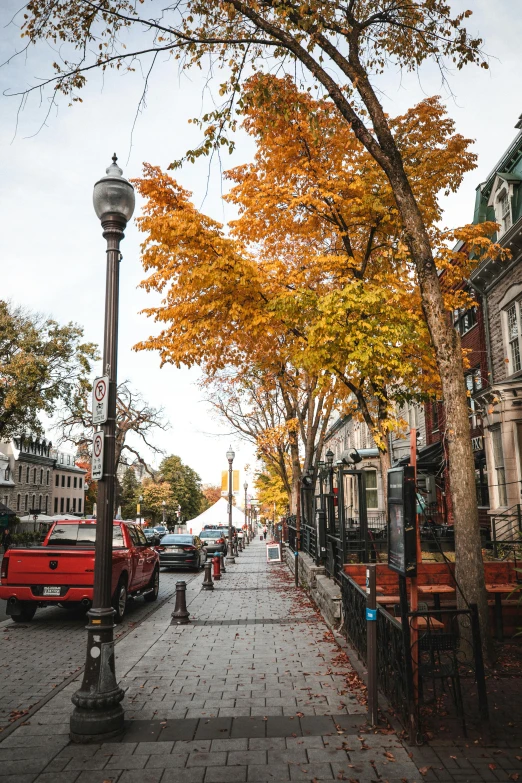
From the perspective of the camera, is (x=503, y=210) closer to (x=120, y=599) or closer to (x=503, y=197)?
(x=503, y=197)

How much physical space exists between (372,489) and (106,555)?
97.8 feet

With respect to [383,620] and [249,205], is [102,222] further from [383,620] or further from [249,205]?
[249,205]

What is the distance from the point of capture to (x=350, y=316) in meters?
10.6

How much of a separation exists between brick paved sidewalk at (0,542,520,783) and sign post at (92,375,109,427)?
110 inches

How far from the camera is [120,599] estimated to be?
11.6 meters

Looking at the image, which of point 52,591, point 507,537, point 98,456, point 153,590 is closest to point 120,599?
point 52,591

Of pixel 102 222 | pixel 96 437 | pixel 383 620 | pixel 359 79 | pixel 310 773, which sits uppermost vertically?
pixel 359 79

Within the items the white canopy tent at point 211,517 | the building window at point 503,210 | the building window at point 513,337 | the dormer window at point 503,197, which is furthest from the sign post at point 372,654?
the white canopy tent at point 211,517

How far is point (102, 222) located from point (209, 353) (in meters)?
5.82

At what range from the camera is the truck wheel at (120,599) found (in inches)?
448

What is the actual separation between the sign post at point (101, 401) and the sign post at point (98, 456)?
15 cm

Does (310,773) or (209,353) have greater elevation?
(209,353)

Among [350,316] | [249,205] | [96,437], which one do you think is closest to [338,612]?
[350,316]

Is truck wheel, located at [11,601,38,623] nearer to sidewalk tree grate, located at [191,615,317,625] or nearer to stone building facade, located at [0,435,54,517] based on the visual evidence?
sidewalk tree grate, located at [191,615,317,625]
